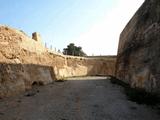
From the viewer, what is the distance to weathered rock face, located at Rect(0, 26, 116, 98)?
30.3ft

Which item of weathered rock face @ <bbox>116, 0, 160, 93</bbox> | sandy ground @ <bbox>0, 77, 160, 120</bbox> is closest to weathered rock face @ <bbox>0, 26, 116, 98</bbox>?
sandy ground @ <bbox>0, 77, 160, 120</bbox>

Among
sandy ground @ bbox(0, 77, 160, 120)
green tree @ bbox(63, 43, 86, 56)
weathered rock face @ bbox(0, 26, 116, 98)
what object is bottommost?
sandy ground @ bbox(0, 77, 160, 120)

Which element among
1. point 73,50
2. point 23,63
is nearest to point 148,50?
point 23,63

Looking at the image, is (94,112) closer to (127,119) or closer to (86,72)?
(127,119)

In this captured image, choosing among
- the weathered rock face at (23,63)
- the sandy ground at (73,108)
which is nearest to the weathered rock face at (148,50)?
the sandy ground at (73,108)

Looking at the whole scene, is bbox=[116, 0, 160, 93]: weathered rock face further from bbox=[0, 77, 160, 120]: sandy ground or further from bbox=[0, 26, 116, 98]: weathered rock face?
bbox=[0, 26, 116, 98]: weathered rock face

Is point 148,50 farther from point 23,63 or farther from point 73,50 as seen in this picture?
point 73,50

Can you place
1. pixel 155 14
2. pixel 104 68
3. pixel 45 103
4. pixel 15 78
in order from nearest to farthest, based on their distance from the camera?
pixel 45 103
pixel 155 14
pixel 15 78
pixel 104 68

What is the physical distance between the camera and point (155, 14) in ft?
29.1

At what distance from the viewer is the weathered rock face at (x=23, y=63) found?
30.3ft

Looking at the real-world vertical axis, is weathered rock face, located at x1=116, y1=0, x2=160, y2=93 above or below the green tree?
below

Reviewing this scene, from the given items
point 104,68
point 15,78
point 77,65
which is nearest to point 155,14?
point 15,78

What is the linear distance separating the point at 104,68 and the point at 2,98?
16450 mm

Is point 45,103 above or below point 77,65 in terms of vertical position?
below
